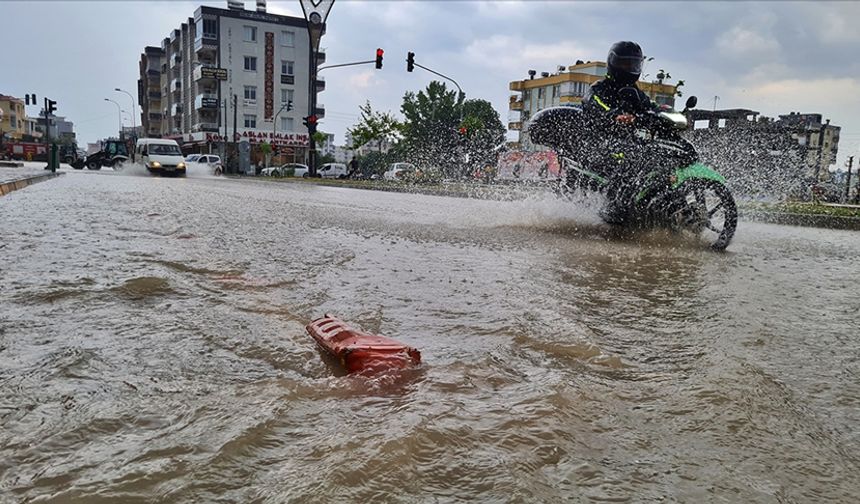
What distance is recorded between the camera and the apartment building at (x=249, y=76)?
56.4 meters

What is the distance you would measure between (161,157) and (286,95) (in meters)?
33.4

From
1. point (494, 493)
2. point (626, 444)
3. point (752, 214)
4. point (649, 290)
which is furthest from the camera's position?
point (752, 214)

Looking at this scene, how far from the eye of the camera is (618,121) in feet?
21.2

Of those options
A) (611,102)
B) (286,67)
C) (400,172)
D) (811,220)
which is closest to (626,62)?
(611,102)

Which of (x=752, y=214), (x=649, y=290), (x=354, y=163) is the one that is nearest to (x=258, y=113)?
(x=354, y=163)

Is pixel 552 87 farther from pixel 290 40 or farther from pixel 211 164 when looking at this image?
pixel 211 164

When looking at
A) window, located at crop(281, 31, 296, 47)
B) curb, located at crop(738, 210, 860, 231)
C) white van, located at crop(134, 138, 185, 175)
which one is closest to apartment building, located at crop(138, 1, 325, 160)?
window, located at crop(281, 31, 296, 47)

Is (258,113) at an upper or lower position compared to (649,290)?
upper

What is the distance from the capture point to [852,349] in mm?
2660

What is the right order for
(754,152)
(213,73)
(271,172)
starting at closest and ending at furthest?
(754,152)
(271,172)
(213,73)

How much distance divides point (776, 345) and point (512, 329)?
1.13 metres

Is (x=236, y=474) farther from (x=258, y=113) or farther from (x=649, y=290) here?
(x=258, y=113)

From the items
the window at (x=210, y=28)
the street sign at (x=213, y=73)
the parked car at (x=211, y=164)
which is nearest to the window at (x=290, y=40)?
the window at (x=210, y=28)

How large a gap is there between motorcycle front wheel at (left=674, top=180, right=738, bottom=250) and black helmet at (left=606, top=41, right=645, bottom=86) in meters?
1.57
